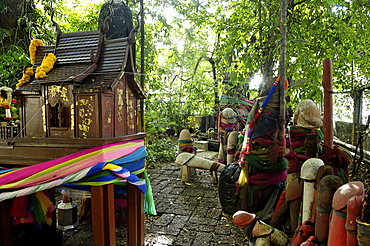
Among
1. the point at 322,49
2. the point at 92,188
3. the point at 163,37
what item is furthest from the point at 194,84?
the point at 92,188

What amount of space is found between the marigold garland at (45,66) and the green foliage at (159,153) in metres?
5.66

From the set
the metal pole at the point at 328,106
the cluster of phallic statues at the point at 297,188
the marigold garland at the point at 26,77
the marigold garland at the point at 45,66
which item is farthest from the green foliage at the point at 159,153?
the metal pole at the point at 328,106

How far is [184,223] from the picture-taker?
432 cm

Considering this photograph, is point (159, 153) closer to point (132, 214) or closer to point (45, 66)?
point (132, 214)

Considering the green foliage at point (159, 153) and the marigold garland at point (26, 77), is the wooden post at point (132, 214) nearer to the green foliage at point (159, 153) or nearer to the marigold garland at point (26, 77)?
the marigold garland at point (26, 77)

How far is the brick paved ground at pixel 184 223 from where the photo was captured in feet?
12.3

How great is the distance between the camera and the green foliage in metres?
8.74

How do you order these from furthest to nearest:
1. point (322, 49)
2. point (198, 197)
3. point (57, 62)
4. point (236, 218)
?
point (198, 197), point (322, 49), point (57, 62), point (236, 218)

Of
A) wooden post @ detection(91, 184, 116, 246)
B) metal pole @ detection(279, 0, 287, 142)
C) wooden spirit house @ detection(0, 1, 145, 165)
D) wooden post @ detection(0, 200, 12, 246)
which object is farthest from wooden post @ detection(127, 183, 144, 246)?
metal pole @ detection(279, 0, 287, 142)

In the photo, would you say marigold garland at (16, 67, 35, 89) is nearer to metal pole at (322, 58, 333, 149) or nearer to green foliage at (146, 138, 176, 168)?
metal pole at (322, 58, 333, 149)

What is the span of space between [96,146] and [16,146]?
3.41 feet

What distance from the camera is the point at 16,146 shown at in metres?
2.94

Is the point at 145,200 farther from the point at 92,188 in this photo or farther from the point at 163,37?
the point at 163,37

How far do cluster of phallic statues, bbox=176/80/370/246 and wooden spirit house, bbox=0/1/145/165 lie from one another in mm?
1807
